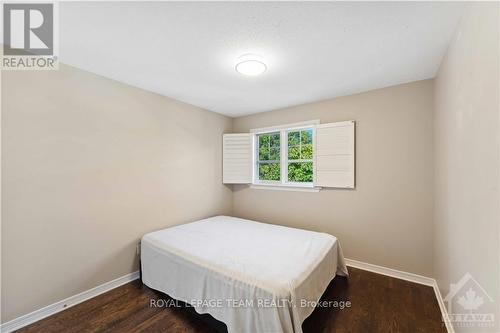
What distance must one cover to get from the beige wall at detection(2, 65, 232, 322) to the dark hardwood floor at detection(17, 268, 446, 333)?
274 millimetres

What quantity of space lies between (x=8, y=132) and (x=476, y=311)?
11.6 feet

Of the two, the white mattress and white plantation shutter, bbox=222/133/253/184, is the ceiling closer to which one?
white plantation shutter, bbox=222/133/253/184

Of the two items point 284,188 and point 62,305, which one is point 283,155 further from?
point 62,305

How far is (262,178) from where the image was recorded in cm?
Answer: 384

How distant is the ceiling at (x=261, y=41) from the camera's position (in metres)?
1.36

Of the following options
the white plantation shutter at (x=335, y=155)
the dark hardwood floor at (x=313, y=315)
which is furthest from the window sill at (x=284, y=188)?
the dark hardwood floor at (x=313, y=315)

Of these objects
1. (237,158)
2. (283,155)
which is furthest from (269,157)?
(237,158)

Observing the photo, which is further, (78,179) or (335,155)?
(335,155)

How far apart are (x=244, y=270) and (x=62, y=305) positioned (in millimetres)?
1847

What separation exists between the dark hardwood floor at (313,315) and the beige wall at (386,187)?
48 cm

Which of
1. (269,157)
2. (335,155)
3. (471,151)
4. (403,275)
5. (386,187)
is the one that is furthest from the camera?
(269,157)

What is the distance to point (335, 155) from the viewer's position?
2.88m

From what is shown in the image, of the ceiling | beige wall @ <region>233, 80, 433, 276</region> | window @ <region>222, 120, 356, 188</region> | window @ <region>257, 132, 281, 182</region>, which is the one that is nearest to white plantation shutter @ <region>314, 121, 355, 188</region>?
window @ <region>222, 120, 356, 188</region>

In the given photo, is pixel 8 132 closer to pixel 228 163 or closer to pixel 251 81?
pixel 251 81
